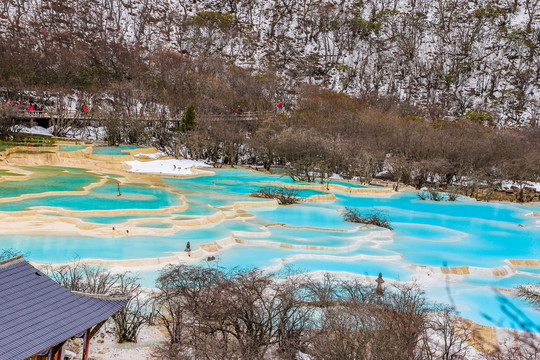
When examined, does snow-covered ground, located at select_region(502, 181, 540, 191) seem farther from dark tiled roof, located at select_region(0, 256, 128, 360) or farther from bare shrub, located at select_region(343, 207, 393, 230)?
dark tiled roof, located at select_region(0, 256, 128, 360)

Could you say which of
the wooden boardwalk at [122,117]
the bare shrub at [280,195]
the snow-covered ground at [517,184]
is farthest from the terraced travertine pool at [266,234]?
the wooden boardwalk at [122,117]

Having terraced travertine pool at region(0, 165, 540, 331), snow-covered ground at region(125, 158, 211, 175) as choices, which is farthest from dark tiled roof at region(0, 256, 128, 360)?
snow-covered ground at region(125, 158, 211, 175)

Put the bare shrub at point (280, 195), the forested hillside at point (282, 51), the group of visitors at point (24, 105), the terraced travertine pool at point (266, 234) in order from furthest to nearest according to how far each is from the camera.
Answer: the forested hillside at point (282, 51) < the group of visitors at point (24, 105) < the bare shrub at point (280, 195) < the terraced travertine pool at point (266, 234)

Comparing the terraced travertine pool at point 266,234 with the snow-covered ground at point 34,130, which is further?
the snow-covered ground at point 34,130

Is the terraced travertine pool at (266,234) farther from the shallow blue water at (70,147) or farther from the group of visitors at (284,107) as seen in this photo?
the group of visitors at (284,107)

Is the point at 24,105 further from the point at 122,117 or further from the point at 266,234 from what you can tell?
the point at 266,234

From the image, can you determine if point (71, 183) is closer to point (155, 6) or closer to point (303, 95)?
point (303, 95)
